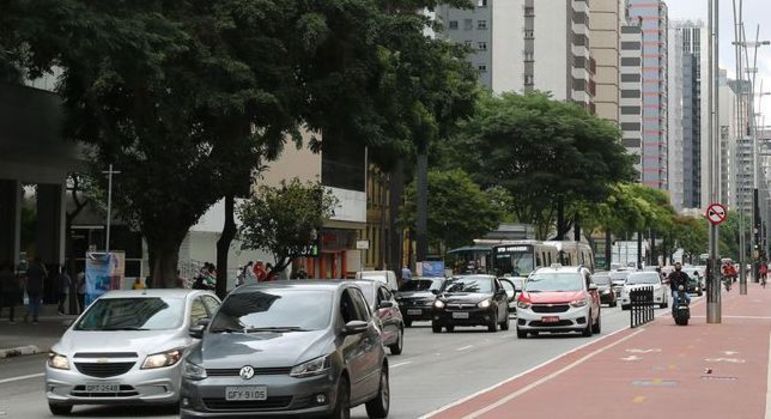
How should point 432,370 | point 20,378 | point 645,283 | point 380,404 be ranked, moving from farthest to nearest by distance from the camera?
point 645,283, point 432,370, point 20,378, point 380,404

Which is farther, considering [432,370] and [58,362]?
[432,370]

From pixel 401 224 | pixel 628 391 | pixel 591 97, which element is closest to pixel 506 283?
pixel 401 224

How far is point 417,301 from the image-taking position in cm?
4300

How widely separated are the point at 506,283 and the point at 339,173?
74.2ft

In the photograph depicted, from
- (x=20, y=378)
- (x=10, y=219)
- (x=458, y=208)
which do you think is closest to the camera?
(x=20, y=378)

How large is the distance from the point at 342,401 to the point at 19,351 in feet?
54.0

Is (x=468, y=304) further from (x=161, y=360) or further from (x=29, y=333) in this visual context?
(x=161, y=360)

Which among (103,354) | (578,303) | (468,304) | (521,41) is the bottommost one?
(103,354)

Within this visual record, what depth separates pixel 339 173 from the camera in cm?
7131

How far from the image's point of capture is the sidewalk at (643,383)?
1589 cm

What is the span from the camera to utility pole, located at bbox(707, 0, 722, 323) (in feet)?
130

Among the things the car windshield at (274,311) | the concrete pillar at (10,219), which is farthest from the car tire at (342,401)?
the concrete pillar at (10,219)

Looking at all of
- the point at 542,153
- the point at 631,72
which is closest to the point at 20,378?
the point at 542,153

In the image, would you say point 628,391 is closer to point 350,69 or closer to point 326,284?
point 326,284
